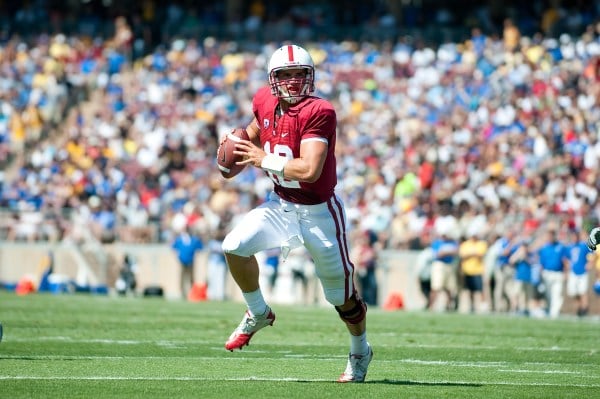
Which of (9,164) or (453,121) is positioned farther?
(9,164)

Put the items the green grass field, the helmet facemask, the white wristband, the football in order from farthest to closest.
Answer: the football < the helmet facemask < the white wristband < the green grass field

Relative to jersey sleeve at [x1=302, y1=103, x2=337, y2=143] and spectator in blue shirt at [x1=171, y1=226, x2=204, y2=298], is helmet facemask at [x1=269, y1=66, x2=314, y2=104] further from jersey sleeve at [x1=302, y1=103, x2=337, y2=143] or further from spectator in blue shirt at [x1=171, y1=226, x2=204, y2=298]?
spectator in blue shirt at [x1=171, y1=226, x2=204, y2=298]

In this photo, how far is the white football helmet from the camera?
8023 mm

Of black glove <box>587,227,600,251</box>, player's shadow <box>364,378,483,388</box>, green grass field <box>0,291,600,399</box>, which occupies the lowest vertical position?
player's shadow <box>364,378,483,388</box>

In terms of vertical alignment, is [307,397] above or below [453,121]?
below

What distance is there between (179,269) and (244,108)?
4471mm

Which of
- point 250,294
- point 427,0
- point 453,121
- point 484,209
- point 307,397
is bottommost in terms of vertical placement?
point 307,397

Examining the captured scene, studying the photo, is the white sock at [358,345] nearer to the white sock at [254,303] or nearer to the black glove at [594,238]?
the white sock at [254,303]

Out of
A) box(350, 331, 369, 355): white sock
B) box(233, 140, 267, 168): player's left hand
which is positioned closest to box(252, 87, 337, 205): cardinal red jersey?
box(233, 140, 267, 168): player's left hand

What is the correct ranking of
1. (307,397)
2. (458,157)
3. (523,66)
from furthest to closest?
(523,66) → (458,157) → (307,397)

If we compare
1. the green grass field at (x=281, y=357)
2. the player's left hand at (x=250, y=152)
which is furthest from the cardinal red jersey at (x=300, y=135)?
the green grass field at (x=281, y=357)

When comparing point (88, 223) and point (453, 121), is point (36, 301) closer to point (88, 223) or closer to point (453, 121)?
point (88, 223)

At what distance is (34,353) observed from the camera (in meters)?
9.52

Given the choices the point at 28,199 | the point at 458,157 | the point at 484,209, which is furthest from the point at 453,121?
the point at 28,199
